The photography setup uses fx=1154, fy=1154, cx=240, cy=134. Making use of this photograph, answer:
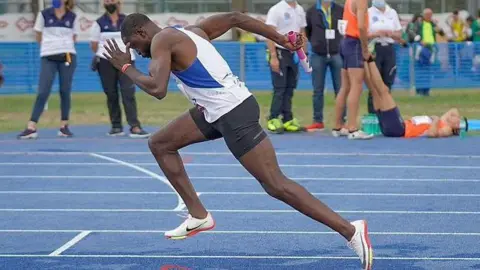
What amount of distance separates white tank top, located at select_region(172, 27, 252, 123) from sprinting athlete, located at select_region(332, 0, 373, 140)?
692 centimetres

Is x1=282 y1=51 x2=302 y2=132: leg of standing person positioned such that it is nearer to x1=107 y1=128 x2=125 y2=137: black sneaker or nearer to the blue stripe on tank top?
x1=107 y1=128 x2=125 y2=137: black sneaker

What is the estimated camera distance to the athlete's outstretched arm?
25.8 feet

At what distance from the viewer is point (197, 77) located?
7.33 m

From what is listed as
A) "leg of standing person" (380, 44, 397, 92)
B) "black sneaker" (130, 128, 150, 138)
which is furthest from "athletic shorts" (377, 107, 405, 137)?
"black sneaker" (130, 128, 150, 138)

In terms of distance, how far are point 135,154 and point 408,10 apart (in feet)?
60.2

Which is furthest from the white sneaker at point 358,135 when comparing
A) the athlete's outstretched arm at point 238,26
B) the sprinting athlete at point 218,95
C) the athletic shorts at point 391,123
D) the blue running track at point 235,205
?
the sprinting athlete at point 218,95

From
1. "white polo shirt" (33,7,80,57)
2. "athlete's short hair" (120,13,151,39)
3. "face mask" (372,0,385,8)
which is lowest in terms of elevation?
"white polo shirt" (33,7,80,57)

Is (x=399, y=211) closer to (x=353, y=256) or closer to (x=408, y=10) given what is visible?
(x=353, y=256)

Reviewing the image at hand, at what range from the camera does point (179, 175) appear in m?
8.00

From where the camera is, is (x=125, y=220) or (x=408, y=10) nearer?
(x=125, y=220)

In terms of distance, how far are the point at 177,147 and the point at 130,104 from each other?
7.80 meters

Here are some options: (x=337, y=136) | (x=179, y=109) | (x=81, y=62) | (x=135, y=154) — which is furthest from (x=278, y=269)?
(x=81, y=62)

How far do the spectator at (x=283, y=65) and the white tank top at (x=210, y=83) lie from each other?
8.18 metres

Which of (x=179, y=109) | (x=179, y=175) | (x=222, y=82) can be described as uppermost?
(x=222, y=82)
